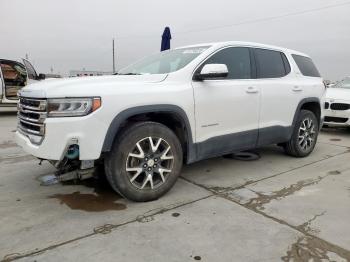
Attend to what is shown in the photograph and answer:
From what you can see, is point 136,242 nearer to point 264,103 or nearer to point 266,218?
point 266,218

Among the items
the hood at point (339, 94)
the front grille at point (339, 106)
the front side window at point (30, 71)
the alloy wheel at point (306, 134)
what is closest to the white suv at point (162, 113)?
the alloy wheel at point (306, 134)

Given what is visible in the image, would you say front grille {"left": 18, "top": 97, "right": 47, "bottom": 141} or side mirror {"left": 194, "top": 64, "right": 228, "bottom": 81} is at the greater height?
side mirror {"left": 194, "top": 64, "right": 228, "bottom": 81}

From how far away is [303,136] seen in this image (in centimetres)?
572

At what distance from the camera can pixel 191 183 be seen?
4.36 meters

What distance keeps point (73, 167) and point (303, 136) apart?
3.81 metres

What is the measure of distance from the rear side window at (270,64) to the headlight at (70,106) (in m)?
2.55

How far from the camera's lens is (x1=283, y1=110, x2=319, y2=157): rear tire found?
5582 mm

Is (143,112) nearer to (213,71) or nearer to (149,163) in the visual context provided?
(149,163)

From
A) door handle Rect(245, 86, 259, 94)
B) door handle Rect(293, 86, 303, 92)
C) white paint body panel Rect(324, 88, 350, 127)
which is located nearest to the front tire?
door handle Rect(245, 86, 259, 94)

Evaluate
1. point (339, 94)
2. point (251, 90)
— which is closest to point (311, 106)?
point (251, 90)

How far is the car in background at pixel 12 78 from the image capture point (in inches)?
423

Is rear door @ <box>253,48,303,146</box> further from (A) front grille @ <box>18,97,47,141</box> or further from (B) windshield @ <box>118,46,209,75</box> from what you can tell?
(A) front grille @ <box>18,97,47,141</box>

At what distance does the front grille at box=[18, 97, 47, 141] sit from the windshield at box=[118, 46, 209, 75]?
1487mm

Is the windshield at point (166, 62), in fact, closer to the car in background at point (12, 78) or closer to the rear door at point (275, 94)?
the rear door at point (275, 94)
